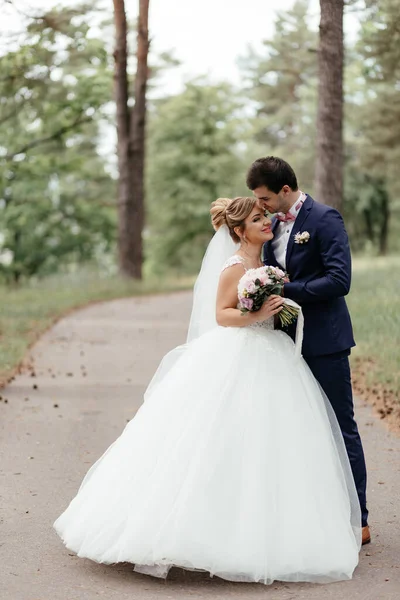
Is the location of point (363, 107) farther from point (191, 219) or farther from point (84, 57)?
point (191, 219)

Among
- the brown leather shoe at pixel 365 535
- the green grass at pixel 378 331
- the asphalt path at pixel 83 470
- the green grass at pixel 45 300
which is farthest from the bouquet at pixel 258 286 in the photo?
the green grass at pixel 45 300

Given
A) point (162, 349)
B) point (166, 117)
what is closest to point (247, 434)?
point (162, 349)

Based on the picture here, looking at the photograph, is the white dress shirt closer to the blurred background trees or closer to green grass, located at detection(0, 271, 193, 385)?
green grass, located at detection(0, 271, 193, 385)

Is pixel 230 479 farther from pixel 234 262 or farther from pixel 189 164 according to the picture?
pixel 189 164

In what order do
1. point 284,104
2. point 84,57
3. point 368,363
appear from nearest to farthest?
point 368,363 < point 84,57 < point 284,104

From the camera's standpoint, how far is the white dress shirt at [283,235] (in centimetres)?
592

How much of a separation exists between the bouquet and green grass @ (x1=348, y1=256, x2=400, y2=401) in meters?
5.76

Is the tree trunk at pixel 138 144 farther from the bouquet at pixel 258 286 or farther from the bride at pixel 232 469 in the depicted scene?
the bouquet at pixel 258 286

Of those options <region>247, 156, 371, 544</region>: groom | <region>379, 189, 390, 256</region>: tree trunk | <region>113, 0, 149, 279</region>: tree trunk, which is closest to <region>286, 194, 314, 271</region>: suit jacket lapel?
<region>247, 156, 371, 544</region>: groom

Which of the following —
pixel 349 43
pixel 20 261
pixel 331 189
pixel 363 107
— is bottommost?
pixel 20 261

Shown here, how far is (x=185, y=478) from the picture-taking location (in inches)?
208

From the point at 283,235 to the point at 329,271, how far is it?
439 mm

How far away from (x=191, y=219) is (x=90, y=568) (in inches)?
1834

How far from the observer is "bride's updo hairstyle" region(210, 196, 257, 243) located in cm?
580
